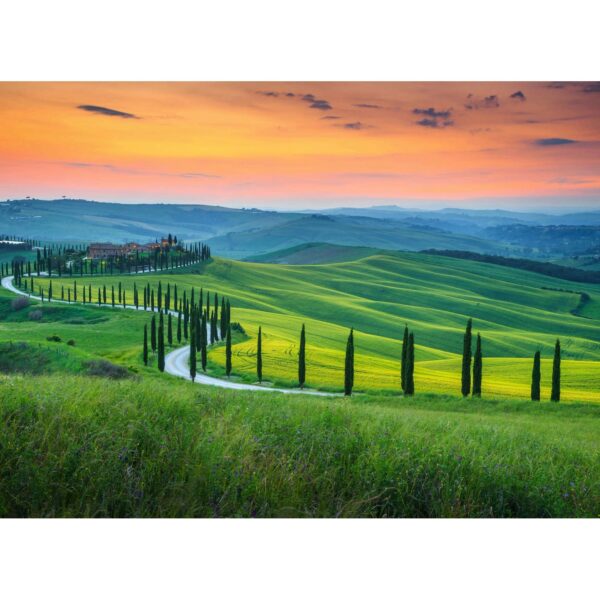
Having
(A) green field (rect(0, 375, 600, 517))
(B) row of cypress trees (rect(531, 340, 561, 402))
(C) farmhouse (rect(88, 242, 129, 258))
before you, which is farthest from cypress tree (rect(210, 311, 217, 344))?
(A) green field (rect(0, 375, 600, 517))

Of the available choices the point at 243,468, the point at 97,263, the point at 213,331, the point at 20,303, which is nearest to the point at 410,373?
the point at 213,331

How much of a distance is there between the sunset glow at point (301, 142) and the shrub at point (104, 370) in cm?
614

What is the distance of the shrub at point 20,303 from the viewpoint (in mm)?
22734

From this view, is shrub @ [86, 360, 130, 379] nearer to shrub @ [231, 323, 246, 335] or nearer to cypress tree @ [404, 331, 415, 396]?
cypress tree @ [404, 331, 415, 396]

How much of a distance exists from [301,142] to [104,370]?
9.43m

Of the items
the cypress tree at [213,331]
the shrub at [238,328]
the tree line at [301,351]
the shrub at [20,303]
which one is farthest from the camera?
the shrub at [238,328]

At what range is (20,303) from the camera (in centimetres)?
2342

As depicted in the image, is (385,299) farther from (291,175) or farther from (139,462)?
(139,462)

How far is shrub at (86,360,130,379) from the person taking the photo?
46.7ft

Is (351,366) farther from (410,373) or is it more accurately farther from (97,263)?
(97,263)

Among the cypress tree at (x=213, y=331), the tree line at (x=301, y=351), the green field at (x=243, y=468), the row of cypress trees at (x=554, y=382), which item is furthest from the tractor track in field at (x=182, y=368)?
the green field at (x=243, y=468)

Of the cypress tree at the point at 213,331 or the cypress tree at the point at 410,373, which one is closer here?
the cypress tree at the point at 410,373

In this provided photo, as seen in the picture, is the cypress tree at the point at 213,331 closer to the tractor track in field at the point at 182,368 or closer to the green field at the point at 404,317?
the green field at the point at 404,317

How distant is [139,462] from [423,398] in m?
16.2
